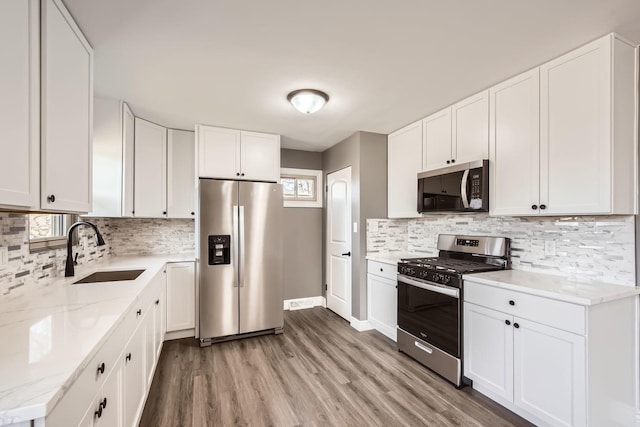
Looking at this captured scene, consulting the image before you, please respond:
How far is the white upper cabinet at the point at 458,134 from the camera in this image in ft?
8.14

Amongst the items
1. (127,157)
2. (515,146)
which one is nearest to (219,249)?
(127,157)

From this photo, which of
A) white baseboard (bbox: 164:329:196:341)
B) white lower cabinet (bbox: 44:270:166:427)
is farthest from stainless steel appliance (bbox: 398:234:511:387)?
white baseboard (bbox: 164:329:196:341)

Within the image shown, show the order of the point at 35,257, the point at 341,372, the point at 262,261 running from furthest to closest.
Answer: the point at 262,261, the point at 341,372, the point at 35,257

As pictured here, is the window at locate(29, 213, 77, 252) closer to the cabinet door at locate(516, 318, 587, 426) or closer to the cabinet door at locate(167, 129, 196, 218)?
the cabinet door at locate(167, 129, 196, 218)

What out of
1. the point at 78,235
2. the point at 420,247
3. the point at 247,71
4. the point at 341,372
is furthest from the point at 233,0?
the point at 420,247

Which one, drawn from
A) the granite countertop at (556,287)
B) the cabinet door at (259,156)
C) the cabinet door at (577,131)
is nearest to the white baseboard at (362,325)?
the granite countertop at (556,287)

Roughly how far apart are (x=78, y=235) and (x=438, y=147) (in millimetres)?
3462

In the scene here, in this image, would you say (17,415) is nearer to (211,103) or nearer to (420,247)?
(211,103)

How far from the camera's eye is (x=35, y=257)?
188 cm

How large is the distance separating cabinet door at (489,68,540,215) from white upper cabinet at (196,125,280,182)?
2345 millimetres

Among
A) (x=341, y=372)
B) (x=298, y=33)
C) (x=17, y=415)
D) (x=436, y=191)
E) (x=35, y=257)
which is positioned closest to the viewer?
(x=17, y=415)

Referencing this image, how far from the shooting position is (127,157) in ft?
9.46

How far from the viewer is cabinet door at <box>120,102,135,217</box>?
2771mm

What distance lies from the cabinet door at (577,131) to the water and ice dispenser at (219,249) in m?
2.88
